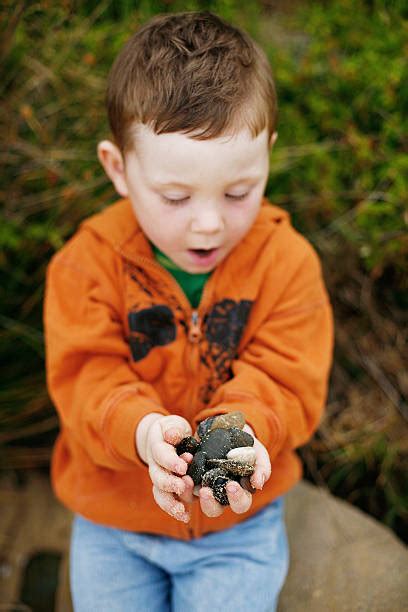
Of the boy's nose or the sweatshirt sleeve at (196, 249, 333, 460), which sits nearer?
the boy's nose

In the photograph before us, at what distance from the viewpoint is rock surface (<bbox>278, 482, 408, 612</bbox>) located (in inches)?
71.9

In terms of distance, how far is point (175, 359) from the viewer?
171 centimetres

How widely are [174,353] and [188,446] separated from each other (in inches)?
17.8

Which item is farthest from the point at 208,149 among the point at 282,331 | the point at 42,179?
the point at 42,179

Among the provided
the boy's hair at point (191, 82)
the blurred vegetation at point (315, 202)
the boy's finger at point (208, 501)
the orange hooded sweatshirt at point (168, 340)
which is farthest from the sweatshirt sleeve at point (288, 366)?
the blurred vegetation at point (315, 202)

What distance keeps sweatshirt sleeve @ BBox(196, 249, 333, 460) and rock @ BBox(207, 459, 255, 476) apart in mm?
→ 330

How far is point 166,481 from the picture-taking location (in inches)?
49.9

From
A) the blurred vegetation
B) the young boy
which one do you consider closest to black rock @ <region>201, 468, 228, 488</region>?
the young boy

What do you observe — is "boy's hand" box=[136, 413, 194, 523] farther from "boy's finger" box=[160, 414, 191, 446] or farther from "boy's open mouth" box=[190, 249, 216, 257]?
"boy's open mouth" box=[190, 249, 216, 257]

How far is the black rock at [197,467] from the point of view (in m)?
1.24

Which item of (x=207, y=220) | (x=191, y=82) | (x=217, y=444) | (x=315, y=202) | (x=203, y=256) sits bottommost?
(x=315, y=202)

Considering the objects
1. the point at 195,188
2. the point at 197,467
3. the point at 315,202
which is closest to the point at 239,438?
the point at 197,467

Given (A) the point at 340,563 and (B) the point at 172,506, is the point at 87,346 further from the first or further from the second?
(A) the point at 340,563

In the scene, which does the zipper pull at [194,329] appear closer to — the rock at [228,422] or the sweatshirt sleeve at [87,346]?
the sweatshirt sleeve at [87,346]
